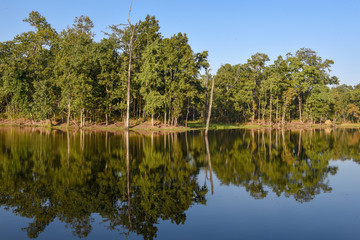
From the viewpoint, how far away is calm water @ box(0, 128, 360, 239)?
7938 millimetres

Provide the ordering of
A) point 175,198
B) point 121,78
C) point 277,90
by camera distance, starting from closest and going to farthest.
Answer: point 175,198 → point 121,78 → point 277,90

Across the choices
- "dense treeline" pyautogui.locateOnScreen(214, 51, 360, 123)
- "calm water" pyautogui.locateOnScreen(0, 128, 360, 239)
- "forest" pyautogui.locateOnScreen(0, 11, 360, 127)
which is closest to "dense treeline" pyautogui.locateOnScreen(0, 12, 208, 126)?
"forest" pyautogui.locateOnScreen(0, 11, 360, 127)

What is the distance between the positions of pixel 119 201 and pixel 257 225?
4686 millimetres

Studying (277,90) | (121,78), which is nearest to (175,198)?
(121,78)

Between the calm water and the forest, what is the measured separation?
3024 cm

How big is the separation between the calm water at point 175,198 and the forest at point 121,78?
30243mm

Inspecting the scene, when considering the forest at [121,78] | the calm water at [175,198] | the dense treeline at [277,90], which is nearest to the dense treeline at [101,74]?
the forest at [121,78]

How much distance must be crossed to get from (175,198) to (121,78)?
4385 centimetres

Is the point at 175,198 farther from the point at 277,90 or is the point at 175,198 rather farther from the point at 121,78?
the point at 277,90

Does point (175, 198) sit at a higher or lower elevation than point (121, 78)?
lower

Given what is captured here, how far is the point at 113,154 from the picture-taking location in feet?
65.9

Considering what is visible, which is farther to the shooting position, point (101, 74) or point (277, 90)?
point (277, 90)

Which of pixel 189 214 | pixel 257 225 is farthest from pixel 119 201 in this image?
pixel 257 225

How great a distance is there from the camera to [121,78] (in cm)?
5178
